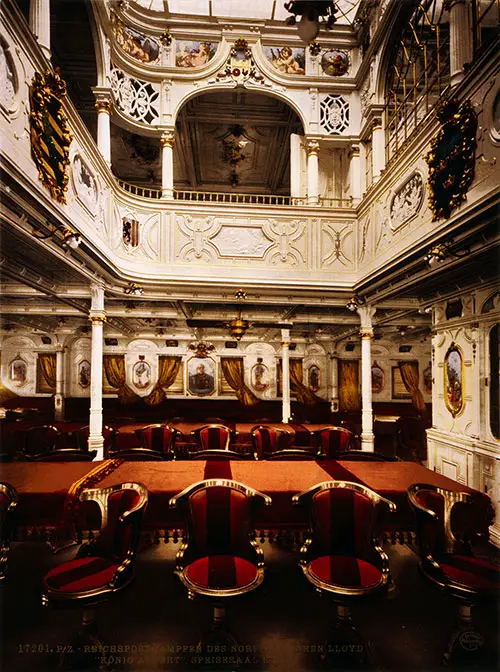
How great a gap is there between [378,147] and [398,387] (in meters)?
10.8

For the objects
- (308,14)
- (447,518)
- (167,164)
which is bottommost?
(447,518)

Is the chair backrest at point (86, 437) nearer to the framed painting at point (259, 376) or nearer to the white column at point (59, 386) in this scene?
the white column at point (59, 386)

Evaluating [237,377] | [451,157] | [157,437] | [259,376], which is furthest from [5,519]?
[259,376]

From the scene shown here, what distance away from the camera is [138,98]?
8.20m

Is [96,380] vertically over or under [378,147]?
under

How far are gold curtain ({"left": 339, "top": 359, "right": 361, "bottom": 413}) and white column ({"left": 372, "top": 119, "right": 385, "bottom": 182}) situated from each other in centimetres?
946

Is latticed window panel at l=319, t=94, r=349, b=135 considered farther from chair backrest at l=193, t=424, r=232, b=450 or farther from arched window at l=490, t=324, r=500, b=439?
chair backrest at l=193, t=424, r=232, b=450

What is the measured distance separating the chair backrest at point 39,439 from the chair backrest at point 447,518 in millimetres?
6435

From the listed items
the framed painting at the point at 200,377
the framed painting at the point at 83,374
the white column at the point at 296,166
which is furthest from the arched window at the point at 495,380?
the framed painting at the point at 83,374

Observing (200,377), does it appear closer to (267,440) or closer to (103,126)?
(267,440)

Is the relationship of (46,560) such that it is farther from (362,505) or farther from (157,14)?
(157,14)

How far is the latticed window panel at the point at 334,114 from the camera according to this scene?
8693 millimetres

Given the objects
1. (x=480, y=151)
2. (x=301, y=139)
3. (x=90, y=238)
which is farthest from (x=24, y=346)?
(x=480, y=151)

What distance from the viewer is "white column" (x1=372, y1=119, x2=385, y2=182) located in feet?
24.6
